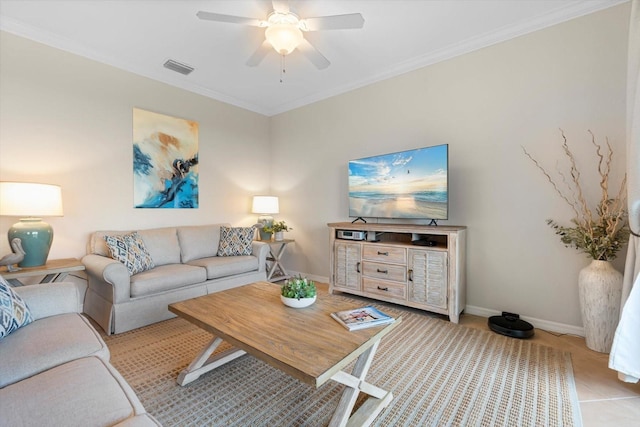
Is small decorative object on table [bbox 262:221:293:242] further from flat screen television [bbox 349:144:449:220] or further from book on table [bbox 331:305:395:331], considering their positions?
book on table [bbox 331:305:395:331]

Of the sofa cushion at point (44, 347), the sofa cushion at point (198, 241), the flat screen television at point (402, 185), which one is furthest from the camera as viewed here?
the sofa cushion at point (198, 241)

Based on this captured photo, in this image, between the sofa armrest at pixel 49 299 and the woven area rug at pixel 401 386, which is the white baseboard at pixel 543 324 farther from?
the sofa armrest at pixel 49 299

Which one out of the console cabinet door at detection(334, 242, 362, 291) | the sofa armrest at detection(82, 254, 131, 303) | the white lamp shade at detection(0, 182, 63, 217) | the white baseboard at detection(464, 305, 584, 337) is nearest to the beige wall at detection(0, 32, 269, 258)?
the white lamp shade at detection(0, 182, 63, 217)

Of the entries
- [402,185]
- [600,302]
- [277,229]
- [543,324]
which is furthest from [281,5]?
[543,324]

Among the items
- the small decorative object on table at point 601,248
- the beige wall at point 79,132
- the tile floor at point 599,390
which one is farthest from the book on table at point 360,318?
the beige wall at point 79,132

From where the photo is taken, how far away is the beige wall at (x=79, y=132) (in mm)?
2585

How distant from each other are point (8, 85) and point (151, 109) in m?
1.18

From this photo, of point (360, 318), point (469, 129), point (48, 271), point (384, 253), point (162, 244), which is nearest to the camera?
point (360, 318)

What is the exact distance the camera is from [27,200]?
7.46ft

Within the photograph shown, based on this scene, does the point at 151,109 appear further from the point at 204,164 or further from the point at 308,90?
the point at 308,90

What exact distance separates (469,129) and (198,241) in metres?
3.37

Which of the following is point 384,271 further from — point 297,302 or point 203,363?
point 203,363

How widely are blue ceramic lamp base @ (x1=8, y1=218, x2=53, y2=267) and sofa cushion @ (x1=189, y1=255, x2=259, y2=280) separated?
124cm

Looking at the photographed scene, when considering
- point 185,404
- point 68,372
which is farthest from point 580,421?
point 68,372
